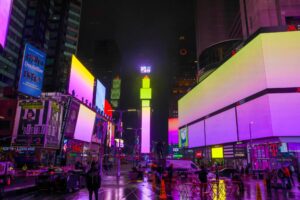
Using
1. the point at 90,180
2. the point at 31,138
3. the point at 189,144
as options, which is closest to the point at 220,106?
the point at 189,144

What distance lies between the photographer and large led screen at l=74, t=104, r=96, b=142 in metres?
→ 59.0

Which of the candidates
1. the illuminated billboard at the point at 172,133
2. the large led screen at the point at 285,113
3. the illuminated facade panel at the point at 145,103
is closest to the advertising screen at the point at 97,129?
the illuminated facade panel at the point at 145,103

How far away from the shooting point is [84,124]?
6281 centimetres

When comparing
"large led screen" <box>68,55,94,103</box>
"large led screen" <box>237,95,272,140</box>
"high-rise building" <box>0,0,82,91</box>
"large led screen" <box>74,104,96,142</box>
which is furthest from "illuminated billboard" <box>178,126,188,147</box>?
"high-rise building" <box>0,0,82,91</box>

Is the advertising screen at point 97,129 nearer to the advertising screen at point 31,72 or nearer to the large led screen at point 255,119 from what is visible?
the large led screen at point 255,119

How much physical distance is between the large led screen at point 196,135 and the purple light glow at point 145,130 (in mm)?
19403

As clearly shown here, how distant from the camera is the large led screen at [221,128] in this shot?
61.2 m

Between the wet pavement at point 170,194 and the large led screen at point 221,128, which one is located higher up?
the large led screen at point 221,128

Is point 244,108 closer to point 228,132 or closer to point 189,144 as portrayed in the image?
point 228,132

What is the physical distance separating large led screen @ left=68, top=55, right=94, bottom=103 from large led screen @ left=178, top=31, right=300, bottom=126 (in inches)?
1284

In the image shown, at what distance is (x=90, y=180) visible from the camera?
12930mm

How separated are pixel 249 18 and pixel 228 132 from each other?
94.7 feet

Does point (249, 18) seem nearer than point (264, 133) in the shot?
No

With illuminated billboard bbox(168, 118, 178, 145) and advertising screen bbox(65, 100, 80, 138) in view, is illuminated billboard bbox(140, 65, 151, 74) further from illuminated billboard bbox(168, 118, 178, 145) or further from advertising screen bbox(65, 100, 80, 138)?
advertising screen bbox(65, 100, 80, 138)
